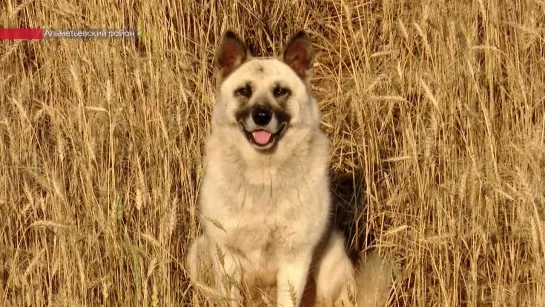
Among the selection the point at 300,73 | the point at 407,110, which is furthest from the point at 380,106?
the point at 300,73

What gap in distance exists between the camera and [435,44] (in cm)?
454

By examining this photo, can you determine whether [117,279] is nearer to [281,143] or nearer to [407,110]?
[281,143]

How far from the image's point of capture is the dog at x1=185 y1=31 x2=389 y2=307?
389cm

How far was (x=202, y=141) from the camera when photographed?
15.1ft

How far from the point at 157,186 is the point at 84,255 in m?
0.49

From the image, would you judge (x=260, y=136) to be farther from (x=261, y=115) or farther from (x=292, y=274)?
(x=292, y=274)

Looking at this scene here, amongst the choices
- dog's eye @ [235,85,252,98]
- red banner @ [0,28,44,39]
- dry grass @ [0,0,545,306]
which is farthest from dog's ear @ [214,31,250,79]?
red banner @ [0,28,44,39]

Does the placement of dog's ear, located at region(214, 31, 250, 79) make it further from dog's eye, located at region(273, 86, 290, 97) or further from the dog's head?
dog's eye, located at region(273, 86, 290, 97)
